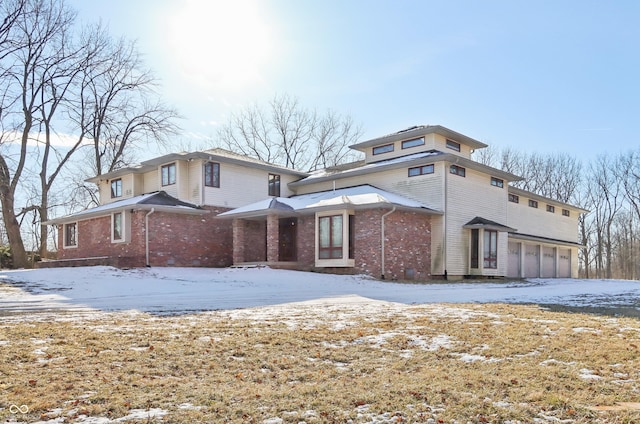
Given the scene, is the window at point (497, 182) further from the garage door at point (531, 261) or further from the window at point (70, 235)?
→ the window at point (70, 235)

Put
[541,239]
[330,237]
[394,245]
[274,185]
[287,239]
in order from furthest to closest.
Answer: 1. [541,239]
2. [274,185]
3. [287,239]
4. [330,237]
5. [394,245]

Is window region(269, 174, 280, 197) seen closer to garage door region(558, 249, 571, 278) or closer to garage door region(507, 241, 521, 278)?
garage door region(507, 241, 521, 278)

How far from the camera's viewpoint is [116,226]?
74.3 ft

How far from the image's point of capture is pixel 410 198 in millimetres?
21109

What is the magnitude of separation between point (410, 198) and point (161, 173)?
38.9ft

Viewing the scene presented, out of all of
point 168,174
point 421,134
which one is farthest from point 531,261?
point 168,174

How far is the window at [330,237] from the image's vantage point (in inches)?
771

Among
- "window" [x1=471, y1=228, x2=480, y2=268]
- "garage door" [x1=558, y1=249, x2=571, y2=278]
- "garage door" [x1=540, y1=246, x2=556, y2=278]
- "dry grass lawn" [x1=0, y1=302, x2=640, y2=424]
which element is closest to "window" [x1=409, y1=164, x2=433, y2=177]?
"window" [x1=471, y1=228, x2=480, y2=268]

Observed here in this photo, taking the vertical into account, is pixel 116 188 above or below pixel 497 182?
above

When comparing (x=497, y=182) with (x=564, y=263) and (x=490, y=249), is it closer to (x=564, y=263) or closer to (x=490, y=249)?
(x=490, y=249)

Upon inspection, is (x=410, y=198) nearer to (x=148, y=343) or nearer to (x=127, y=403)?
(x=148, y=343)

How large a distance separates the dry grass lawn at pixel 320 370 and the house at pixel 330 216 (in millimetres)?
11752

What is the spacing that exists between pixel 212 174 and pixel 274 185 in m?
3.74

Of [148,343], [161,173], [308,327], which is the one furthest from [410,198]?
[148,343]
